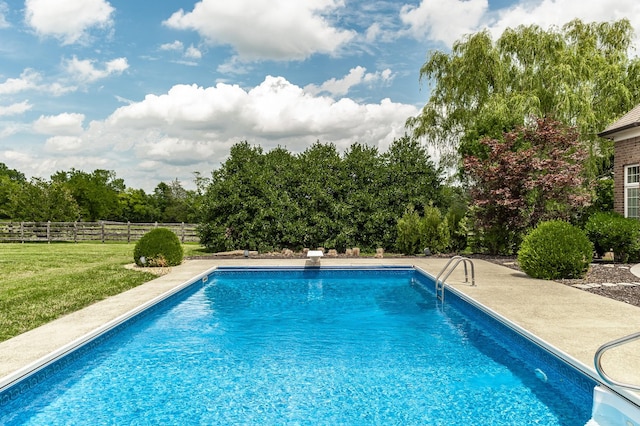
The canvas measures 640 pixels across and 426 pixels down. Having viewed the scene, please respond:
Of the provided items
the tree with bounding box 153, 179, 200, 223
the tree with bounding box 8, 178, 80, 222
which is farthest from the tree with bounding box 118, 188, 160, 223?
the tree with bounding box 8, 178, 80, 222

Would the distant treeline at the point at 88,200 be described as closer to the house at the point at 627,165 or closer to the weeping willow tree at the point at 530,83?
the weeping willow tree at the point at 530,83

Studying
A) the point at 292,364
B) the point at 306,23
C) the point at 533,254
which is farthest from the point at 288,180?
the point at 292,364

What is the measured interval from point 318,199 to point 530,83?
9373 millimetres

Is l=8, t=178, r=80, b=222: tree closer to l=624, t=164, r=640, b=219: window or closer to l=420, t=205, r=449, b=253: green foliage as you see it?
l=420, t=205, r=449, b=253: green foliage

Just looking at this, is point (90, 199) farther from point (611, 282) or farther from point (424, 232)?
point (611, 282)

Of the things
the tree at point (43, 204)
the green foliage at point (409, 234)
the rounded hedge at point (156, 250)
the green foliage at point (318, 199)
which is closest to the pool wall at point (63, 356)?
the rounded hedge at point (156, 250)

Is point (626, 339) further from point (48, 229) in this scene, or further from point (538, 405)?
point (48, 229)

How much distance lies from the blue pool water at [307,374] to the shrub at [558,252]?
9.45ft

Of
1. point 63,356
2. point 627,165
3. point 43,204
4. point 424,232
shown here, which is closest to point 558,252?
point 627,165

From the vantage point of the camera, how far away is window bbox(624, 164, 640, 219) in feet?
45.9

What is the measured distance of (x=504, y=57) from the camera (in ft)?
63.5

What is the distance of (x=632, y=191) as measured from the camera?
46.3ft

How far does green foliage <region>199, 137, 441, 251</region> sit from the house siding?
586 cm

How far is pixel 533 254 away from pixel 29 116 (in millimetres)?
19788
